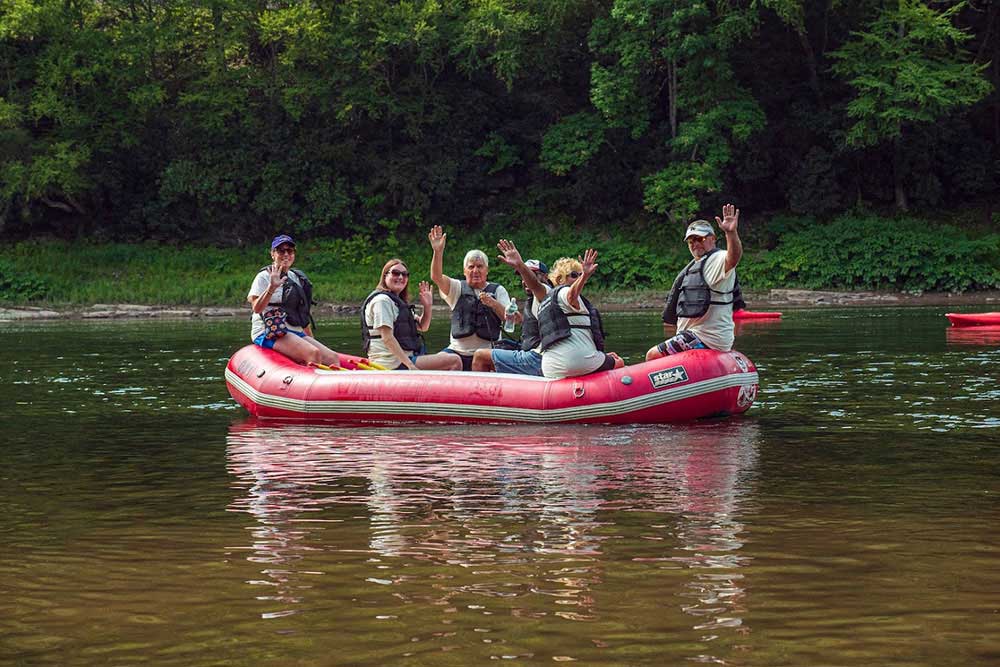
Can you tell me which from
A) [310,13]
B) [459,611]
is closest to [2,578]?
[459,611]

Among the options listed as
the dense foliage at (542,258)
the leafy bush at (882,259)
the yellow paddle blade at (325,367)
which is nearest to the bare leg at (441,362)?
the yellow paddle blade at (325,367)

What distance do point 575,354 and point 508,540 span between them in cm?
450

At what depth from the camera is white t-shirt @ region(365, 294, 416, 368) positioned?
36.5 feet

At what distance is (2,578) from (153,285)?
29.6 meters

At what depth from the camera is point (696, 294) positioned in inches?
408

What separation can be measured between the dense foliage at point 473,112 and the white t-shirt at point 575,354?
2352 cm

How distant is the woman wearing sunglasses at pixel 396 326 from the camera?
1115 cm

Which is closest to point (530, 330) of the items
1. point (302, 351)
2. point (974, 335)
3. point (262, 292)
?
point (302, 351)

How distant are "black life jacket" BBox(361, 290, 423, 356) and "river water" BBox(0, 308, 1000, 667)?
1094 millimetres

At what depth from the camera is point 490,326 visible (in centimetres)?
1151

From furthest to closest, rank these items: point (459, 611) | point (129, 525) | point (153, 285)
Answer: point (153, 285) → point (129, 525) → point (459, 611)

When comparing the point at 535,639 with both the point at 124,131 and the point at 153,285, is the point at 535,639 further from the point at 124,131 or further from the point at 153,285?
the point at 124,131

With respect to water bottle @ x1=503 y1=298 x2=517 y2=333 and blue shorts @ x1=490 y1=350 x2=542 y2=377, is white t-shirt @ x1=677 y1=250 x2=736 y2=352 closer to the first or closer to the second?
blue shorts @ x1=490 y1=350 x2=542 y2=377

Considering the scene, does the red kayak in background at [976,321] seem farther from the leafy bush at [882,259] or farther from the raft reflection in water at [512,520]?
the raft reflection in water at [512,520]
